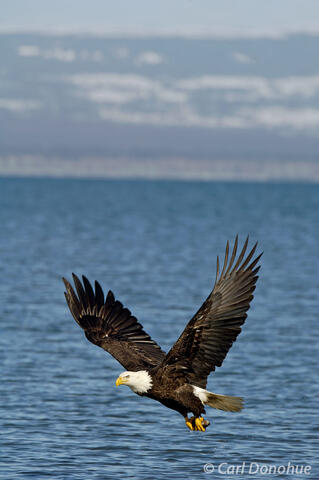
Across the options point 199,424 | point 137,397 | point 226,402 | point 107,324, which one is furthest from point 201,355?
point 137,397

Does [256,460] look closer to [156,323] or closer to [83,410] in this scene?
[83,410]

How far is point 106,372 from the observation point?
17.8 metres

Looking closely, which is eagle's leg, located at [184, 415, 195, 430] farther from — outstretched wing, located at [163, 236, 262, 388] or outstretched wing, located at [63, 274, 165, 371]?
outstretched wing, located at [63, 274, 165, 371]

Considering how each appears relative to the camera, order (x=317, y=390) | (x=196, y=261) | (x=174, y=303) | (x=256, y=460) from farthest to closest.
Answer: (x=196, y=261), (x=174, y=303), (x=317, y=390), (x=256, y=460)

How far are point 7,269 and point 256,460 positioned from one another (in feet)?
71.7

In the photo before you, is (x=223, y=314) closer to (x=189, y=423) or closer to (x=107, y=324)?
(x=189, y=423)

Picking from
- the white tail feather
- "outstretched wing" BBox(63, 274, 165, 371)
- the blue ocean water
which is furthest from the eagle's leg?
"outstretched wing" BBox(63, 274, 165, 371)

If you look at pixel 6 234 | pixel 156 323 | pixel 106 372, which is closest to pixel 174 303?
pixel 156 323

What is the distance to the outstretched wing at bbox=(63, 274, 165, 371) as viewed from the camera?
13516 mm

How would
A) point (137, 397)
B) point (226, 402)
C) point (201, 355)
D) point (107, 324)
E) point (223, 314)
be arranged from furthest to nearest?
point (137, 397) < point (107, 324) < point (201, 355) < point (226, 402) < point (223, 314)

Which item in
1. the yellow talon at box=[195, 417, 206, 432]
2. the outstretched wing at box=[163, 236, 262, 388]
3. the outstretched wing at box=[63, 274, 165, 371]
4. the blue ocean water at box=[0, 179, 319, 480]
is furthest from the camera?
the outstretched wing at box=[63, 274, 165, 371]

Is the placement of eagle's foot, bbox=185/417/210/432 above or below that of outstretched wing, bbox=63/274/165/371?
below

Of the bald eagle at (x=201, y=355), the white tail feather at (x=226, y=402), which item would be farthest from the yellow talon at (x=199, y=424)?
the white tail feather at (x=226, y=402)

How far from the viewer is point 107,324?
1405 cm
